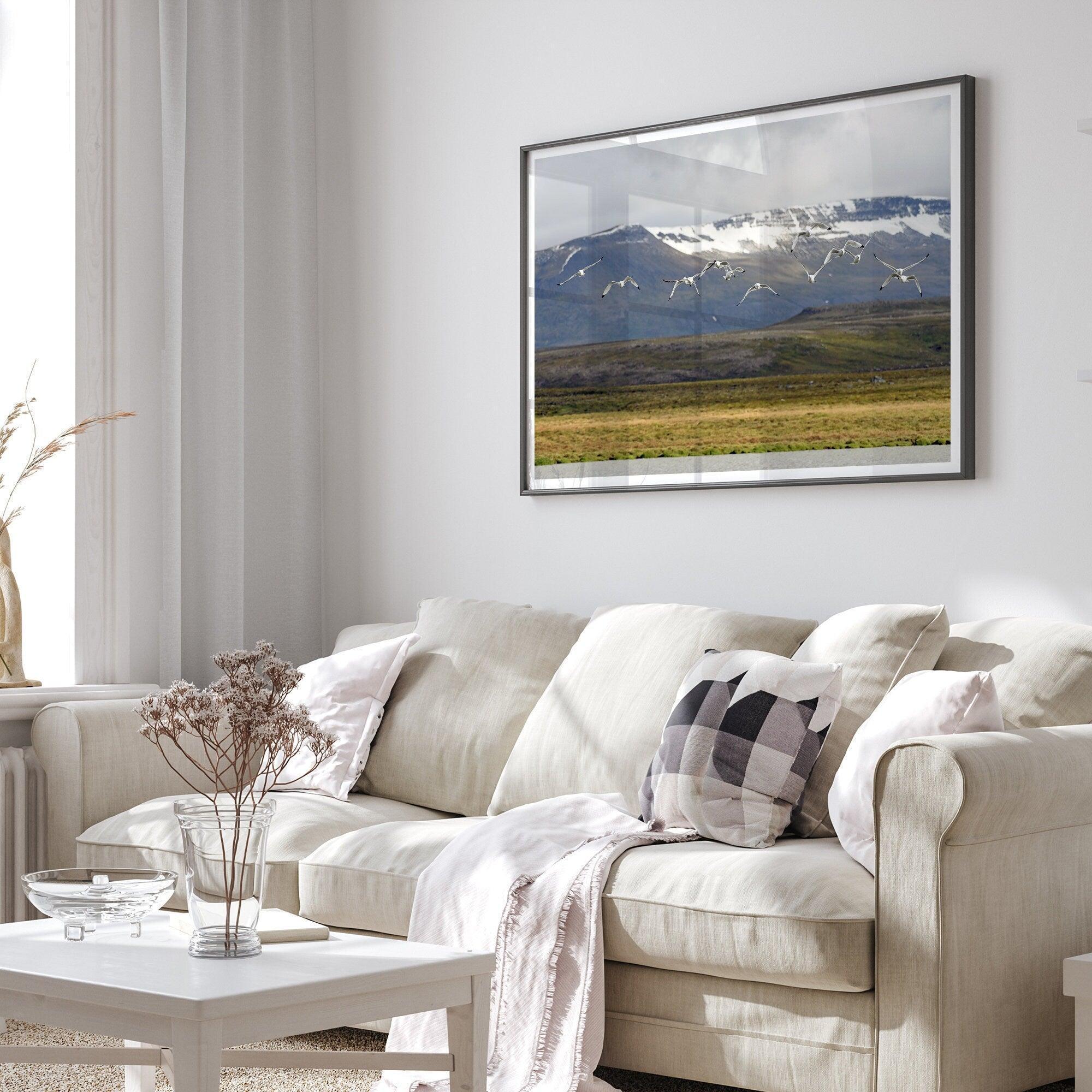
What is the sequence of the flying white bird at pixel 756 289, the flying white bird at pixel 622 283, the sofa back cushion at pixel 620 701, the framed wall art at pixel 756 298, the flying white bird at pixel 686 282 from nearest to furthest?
the sofa back cushion at pixel 620 701
the framed wall art at pixel 756 298
the flying white bird at pixel 756 289
the flying white bird at pixel 686 282
the flying white bird at pixel 622 283

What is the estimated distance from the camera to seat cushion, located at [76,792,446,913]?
10.4 ft

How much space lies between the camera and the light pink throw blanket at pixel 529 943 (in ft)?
8.77

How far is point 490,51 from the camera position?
14.4 ft

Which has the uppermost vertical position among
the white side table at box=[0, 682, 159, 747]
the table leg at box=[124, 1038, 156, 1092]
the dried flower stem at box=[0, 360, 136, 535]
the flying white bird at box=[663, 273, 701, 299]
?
the flying white bird at box=[663, 273, 701, 299]

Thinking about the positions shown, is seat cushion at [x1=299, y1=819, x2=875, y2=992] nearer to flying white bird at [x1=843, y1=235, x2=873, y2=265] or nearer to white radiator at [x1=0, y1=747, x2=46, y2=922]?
white radiator at [x1=0, y1=747, x2=46, y2=922]

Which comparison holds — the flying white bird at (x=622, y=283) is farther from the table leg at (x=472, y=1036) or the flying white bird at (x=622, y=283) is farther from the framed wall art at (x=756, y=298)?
the table leg at (x=472, y=1036)

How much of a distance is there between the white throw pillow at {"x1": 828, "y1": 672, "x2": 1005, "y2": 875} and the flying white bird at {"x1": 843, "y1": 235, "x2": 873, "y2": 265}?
49.1 inches

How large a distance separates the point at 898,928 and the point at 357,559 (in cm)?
254

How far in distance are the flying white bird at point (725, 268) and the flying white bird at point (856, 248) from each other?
28 cm

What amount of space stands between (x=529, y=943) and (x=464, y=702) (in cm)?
105

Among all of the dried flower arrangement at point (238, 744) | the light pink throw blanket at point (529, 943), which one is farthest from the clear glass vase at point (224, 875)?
the light pink throw blanket at point (529, 943)

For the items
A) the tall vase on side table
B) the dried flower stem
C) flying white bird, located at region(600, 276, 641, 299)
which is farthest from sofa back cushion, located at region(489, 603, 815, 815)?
the dried flower stem

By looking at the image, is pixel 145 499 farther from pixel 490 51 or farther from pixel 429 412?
pixel 490 51

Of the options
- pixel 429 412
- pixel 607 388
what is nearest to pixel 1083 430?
pixel 607 388
